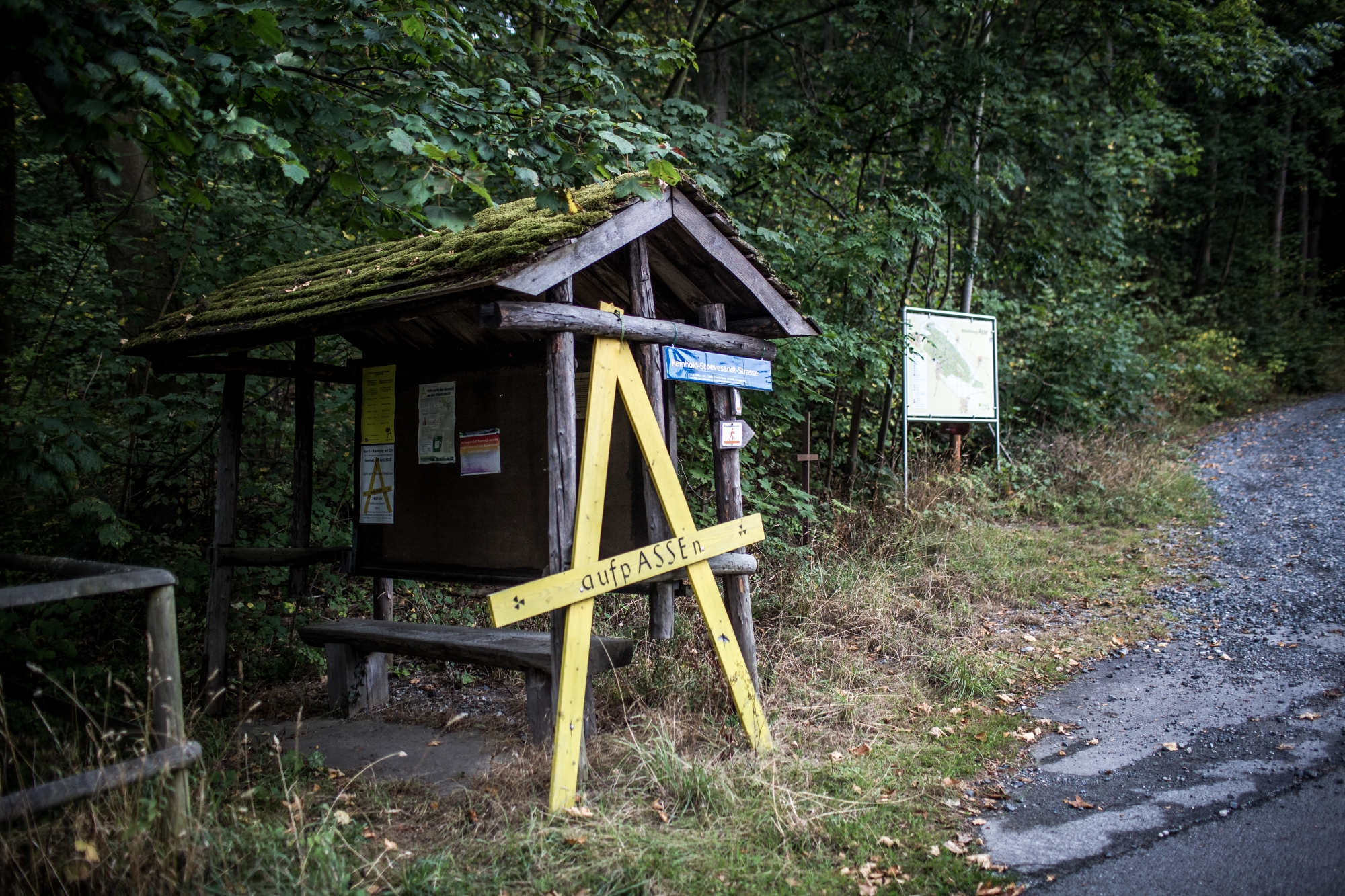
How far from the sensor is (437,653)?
4.75m

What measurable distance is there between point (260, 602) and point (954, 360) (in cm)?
750

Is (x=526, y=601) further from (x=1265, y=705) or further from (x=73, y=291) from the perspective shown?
(x=73, y=291)

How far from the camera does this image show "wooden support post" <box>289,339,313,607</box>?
5867mm

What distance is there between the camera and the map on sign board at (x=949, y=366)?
931 centimetres

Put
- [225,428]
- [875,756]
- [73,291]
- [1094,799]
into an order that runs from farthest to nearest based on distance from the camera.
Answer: [73,291] → [225,428] → [875,756] → [1094,799]

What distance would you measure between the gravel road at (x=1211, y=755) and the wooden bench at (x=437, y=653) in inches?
81.9

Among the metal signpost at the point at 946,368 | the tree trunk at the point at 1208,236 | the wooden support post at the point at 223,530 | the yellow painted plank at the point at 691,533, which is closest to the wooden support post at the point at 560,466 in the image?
the yellow painted plank at the point at 691,533

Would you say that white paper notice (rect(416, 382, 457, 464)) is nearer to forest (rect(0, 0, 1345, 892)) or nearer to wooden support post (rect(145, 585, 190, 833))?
forest (rect(0, 0, 1345, 892))

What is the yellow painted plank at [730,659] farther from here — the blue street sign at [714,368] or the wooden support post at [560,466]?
the blue street sign at [714,368]

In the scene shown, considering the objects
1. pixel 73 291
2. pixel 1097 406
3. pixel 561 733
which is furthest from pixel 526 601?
pixel 1097 406

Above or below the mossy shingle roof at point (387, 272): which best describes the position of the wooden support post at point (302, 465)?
below

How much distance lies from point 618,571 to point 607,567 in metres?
0.08

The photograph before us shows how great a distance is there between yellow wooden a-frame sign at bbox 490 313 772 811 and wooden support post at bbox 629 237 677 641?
22 centimetres

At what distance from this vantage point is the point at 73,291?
22.2 feet
